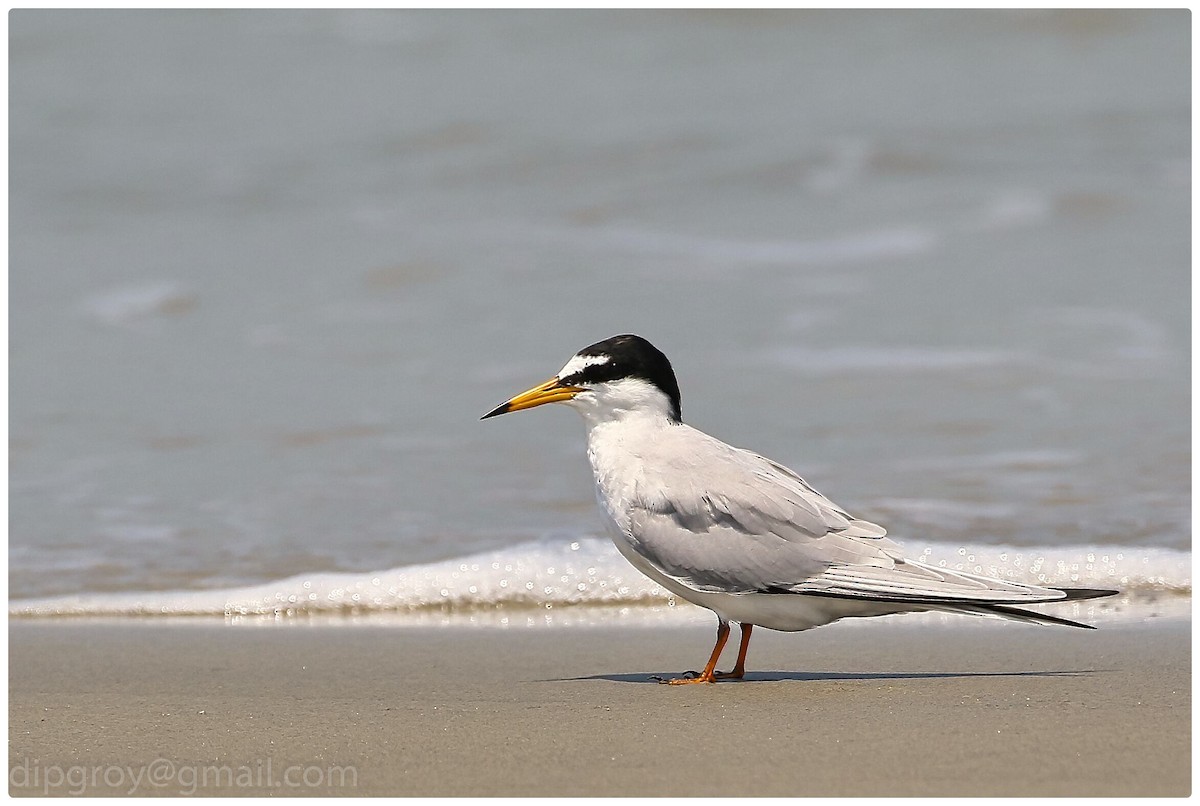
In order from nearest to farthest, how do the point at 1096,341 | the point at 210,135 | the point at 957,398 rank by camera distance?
1. the point at 957,398
2. the point at 1096,341
3. the point at 210,135

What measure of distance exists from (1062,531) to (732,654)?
1765mm

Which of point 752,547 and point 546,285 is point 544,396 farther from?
point 546,285

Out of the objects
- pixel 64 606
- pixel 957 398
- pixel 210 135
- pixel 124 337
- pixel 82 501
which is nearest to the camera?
pixel 64 606

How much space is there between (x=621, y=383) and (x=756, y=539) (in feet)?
2.36

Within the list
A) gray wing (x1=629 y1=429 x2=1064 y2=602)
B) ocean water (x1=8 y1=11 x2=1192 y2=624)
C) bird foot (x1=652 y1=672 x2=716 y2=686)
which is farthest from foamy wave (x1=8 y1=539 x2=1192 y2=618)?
gray wing (x1=629 y1=429 x2=1064 y2=602)

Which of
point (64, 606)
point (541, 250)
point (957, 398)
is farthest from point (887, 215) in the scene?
point (64, 606)

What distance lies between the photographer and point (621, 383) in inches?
185

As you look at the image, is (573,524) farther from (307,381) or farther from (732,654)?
(307,381)

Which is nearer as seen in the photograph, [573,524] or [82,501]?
[573,524]

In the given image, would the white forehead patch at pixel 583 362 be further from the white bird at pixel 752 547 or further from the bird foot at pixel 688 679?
the bird foot at pixel 688 679

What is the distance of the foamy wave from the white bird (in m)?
1.11

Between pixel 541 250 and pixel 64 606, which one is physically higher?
pixel 541 250

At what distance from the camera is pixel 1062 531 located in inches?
235

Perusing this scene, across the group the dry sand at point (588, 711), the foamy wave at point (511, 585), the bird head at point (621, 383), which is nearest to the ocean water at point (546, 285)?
the foamy wave at point (511, 585)
